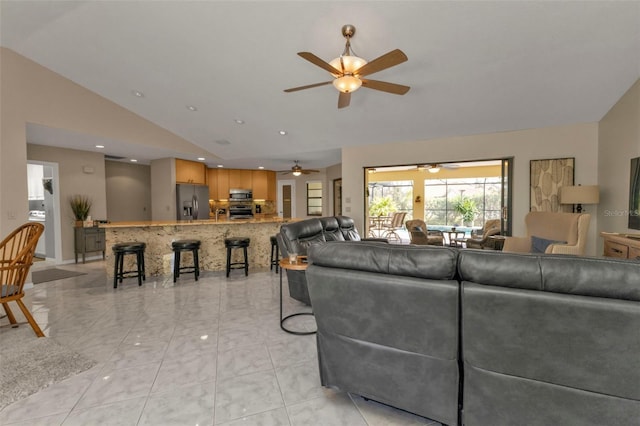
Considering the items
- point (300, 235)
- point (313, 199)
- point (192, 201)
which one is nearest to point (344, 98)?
point (300, 235)

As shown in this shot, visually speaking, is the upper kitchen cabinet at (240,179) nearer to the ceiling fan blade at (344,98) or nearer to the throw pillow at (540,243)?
the ceiling fan blade at (344,98)

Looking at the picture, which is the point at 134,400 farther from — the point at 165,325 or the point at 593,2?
the point at 593,2

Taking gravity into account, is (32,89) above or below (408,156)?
above

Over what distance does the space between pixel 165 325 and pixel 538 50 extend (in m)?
4.97

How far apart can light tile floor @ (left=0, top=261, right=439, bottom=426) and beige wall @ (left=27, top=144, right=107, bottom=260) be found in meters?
2.73

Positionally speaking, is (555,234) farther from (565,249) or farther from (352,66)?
(352,66)

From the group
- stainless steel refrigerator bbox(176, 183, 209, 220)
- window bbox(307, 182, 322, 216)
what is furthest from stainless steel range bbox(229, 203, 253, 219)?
window bbox(307, 182, 322, 216)

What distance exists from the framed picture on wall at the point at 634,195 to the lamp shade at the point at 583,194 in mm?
577

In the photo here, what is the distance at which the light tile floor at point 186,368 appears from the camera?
1688mm

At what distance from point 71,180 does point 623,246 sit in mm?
9070

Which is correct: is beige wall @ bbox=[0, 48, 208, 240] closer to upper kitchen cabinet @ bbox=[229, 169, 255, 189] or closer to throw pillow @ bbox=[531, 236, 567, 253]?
upper kitchen cabinet @ bbox=[229, 169, 255, 189]

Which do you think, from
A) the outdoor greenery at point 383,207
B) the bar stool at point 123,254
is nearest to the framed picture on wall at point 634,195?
the bar stool at point 123,254

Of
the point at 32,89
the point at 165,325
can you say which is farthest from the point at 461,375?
the point at 32,89

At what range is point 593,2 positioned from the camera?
2598 millimetres
